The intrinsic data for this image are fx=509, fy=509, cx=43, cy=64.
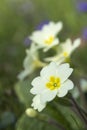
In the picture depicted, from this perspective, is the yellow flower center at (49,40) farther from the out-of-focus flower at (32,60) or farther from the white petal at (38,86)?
the white petal at (38,86)

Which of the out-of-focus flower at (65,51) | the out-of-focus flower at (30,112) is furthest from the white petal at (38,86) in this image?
the out-of-focus flower at (65,51)

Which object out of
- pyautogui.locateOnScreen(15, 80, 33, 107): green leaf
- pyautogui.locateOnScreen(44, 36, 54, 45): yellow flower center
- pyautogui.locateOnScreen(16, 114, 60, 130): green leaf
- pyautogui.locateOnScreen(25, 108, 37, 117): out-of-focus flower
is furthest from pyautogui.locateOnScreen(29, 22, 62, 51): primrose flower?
pyautogui.locateOnScreen(25, 108, 37, 117): out-of-focus flower

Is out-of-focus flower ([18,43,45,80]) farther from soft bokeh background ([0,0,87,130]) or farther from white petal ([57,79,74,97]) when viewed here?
white petal ([57,79,74,97])

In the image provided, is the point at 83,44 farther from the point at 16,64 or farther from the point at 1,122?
the point at 1,122

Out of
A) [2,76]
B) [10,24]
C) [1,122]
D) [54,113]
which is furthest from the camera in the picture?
[10,24]

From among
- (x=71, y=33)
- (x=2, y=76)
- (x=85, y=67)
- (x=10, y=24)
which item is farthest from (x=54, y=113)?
(x=10, y=24)

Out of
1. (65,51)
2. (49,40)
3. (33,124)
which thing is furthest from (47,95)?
(49,40)

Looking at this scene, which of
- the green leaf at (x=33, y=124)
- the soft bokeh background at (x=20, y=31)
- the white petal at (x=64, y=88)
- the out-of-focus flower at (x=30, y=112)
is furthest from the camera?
the soft bokeh background at (x=20, y=31)
